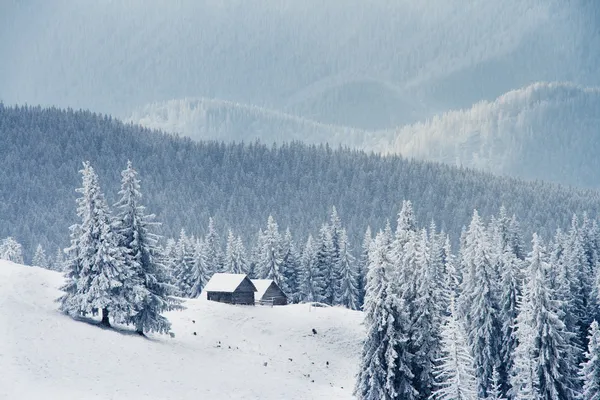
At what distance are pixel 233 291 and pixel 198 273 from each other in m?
14.6

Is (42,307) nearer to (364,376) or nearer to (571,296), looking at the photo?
(364,376)

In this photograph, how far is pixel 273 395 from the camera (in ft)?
217

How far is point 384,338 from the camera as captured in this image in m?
57.9

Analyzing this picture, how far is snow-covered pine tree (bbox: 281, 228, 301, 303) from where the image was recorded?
378 ft

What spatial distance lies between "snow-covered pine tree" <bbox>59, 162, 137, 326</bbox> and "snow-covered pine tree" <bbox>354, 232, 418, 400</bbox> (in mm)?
20570

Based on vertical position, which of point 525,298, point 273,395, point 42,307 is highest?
point 525,298

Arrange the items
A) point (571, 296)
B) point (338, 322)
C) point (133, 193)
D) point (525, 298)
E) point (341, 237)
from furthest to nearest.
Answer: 1. point (341, 237)
2. point (338, 322)
3. point (571, 296)
4. point (133, 193)
5. point (525, 298)

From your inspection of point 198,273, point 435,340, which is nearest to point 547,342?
point 435,340

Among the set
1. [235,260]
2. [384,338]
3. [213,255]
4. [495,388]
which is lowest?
[495,388]

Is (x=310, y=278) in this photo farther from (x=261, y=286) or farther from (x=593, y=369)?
(x=593, y=369)

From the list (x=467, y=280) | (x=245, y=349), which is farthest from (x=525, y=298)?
(x=245, y=349)

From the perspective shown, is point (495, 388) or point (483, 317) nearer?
point (495, 388)

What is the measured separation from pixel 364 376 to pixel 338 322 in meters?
34.5

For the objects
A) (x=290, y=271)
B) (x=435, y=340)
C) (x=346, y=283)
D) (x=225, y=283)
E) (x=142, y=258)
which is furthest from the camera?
(x=290, y=271)
